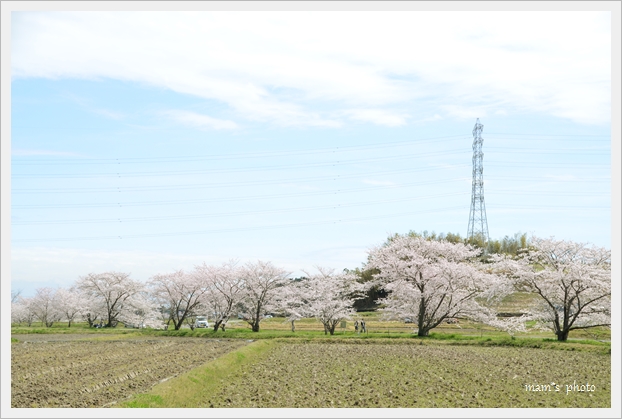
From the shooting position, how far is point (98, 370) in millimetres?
18750

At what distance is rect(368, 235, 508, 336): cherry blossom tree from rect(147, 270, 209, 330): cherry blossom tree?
14771mm

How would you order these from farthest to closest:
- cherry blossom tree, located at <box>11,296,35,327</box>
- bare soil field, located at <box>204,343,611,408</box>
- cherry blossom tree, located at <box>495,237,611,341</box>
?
1. cherry blossom tree, located at <box>11,296,35,327</box>
2. cherry blossom tree, located at <box>495,237,611,341</box>
3. bare soil field, located at <box>204,343,611,408</box>

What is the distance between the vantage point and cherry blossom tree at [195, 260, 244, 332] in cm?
4206

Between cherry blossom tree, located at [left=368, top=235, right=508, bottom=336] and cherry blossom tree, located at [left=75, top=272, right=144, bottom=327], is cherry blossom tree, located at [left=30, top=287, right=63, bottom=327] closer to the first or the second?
cherry blossom tree, located at [left=75, top=272, right=144, bottom=327]

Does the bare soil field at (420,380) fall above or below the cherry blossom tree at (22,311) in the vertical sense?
above

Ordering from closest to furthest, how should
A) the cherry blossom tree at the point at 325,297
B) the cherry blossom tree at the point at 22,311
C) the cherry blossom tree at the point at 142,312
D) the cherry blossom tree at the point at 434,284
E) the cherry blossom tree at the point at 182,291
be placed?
1. the cherry blossom tree at the point at 434,284
2. the cherry blossom tree at the point at 325,297
3. the cherry blossom tree at the point at 182,291
4. the cherry blossom tree at the point at 142,312
5. the cherry blossom tree at the point at 22,311

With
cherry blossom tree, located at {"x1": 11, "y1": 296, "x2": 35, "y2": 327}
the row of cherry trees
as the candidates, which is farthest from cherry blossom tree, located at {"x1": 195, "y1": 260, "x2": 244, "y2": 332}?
cherry blossom tree, located at {"x1": 11, "y1": 296, "x2": 35, "y2": 327}

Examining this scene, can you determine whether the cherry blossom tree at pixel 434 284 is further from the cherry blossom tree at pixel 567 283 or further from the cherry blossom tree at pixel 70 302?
the cherry blossom tree at pixel 70 302

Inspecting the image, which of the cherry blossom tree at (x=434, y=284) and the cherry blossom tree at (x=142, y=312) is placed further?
the cherry blossom tree at (x=142, y=312)

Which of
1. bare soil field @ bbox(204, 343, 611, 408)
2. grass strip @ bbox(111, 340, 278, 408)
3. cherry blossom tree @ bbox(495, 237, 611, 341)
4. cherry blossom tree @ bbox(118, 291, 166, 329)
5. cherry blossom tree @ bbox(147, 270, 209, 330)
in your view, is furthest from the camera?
cherry blossom tree @ bbox(118, 291, 166, 329)

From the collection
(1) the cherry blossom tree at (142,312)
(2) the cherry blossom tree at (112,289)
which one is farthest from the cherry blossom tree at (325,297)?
(2) the cherry blossom tree at (112,289)

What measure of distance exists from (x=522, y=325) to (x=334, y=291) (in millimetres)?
13294

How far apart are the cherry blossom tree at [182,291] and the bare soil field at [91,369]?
1264 cm

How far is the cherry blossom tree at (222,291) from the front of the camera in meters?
42.1
